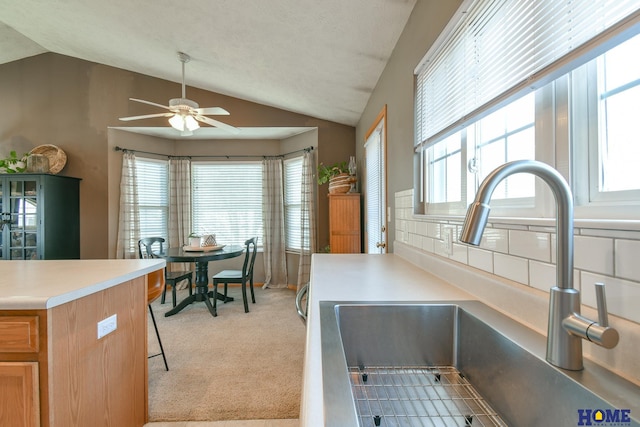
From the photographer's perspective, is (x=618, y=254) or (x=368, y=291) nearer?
(x=618, y=254)

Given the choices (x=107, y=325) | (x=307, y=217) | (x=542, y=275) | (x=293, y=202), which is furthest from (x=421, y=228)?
(x=293, y=202)

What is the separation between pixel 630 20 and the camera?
1.69 ft

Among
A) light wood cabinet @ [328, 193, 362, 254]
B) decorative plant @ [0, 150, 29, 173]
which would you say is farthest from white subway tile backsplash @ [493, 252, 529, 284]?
decorative plant @ [0, 150, 29, 173]

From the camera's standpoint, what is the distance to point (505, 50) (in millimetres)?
893

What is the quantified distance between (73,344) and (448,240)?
1.61 metres

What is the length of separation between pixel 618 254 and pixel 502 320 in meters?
0.32

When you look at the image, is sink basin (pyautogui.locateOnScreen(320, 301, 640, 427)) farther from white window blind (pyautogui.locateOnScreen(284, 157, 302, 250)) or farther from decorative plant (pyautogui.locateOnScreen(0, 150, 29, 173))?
decorative plant (pyautogui.locateOnScreen(0, 150, 29, 173))

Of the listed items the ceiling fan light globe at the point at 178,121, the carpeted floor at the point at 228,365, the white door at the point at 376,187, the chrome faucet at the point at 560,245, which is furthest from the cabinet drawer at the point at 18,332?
the ceiling fan light globe at the point at 178,121

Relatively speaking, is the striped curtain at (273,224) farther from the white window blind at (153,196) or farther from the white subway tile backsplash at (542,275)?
the white subway tile backsplash at (542,275)

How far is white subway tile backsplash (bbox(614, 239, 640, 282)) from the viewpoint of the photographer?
1.63 ft

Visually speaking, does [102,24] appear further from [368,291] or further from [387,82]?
[368,291]

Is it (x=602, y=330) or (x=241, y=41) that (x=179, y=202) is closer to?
(x=241, y=41)

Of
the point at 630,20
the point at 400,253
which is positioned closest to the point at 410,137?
the point at 400,253

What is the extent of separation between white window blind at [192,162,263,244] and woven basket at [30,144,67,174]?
1.67 metres
